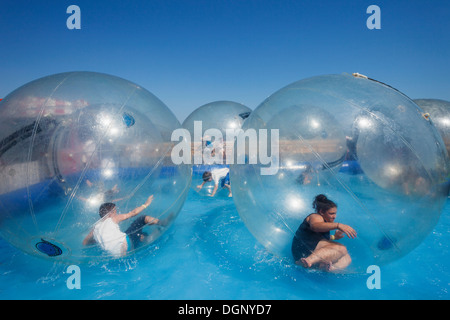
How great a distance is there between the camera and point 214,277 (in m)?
2.64

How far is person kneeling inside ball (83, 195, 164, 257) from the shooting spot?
2.43 meters

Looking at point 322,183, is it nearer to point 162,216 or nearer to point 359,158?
point 359,158

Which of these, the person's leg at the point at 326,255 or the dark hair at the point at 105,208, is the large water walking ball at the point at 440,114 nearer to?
the person's leg at the point at 326,255

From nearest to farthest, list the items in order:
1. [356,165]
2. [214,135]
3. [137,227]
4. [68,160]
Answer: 1. [356,165]
2. [68,160]
3. [137,227]
4. [214,135]

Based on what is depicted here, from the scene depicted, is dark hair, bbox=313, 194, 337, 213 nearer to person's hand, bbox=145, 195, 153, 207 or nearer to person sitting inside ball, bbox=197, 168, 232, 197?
person's hand, bbox=145, 195, 153, 207

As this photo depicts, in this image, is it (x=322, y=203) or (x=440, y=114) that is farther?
A: (x=440, y=114)

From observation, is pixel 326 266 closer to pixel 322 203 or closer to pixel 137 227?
pixel 322 203

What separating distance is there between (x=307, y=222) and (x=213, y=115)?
409cm

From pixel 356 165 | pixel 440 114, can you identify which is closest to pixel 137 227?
pixel 356 165

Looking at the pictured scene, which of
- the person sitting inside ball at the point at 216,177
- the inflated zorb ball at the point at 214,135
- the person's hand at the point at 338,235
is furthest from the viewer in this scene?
the person sitting inside ball at the point at 216,177

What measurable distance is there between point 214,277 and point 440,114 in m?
7.22

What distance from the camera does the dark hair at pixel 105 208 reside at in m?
2.37

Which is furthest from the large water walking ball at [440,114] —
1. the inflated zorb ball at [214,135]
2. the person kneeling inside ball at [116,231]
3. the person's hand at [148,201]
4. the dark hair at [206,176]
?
the person kneeling inside ball at [116,231]

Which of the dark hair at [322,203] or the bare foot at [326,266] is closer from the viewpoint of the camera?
the dark hair at [322,203]
